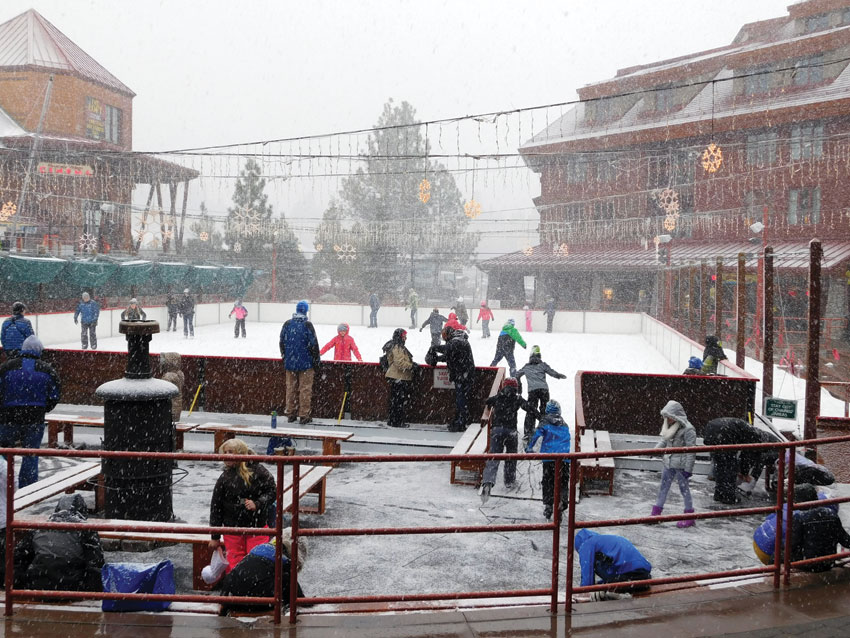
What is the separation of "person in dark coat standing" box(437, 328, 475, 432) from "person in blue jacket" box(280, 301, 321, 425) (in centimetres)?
183

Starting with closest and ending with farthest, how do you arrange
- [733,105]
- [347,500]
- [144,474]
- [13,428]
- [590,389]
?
[144,474] < [13,428] < [347,500] < [590,389] < [733,105]

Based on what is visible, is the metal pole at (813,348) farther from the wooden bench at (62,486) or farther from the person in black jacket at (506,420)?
the wooden bench at (62,486)

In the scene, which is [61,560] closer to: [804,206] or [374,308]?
[374,308]

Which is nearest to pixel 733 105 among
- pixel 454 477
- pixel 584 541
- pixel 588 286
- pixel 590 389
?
pixel 588 286

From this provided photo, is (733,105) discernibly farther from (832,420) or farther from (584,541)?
(584,541)

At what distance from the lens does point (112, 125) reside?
4616 centimetres

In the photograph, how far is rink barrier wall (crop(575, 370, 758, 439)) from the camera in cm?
1038

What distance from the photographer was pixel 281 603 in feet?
12.8

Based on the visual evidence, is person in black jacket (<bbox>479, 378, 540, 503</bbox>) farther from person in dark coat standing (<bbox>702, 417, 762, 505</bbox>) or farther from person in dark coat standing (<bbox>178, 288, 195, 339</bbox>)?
person in dark coat standing (<bbox>178, 288, 195, 339</bbox>)

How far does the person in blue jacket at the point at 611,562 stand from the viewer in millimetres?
4750

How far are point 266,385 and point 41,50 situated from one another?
42161 millimetres

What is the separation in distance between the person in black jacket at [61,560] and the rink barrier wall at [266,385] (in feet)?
21.3

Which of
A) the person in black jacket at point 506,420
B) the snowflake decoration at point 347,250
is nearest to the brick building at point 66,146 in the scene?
the snowflake decoration at point 347,250

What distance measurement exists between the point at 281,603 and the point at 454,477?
483 centimetres
